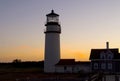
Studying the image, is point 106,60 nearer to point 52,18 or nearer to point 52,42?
point 52,42

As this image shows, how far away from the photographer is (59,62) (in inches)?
1917

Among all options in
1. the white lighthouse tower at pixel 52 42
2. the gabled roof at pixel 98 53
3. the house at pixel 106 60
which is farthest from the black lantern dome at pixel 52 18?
the house at pixel 106 60

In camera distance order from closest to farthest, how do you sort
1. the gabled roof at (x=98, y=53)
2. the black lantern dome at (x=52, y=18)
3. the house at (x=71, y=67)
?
the gabled roof at (x=98, y=53) < the house at (x=71, y=67) < the black lantern dome at (x=52, y=18)

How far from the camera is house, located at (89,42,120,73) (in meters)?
47.1

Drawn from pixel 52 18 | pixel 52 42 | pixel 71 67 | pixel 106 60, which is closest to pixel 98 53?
pixel 106 60

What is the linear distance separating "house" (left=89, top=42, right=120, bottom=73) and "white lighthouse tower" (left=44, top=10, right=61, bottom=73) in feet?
17.0

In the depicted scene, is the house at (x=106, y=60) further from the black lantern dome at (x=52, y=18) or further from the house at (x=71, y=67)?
the black lantern dome at (x=52, y=18)

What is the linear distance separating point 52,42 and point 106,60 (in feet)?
26.4

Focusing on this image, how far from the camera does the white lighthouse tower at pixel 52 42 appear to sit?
47719 millimetres

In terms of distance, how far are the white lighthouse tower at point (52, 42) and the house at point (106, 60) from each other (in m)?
5.17

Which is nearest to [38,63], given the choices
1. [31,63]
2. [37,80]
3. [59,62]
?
[31,63]

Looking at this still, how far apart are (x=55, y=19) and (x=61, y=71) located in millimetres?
7540

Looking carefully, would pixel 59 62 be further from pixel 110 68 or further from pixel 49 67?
pixel 110 68

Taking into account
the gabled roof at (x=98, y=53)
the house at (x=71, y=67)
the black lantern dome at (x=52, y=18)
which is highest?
the black lantern dome at (x=52, y=18)
